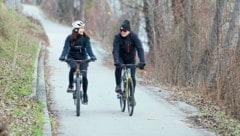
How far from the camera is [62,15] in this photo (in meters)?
74.0

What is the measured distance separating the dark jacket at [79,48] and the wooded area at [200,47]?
3.58 meters

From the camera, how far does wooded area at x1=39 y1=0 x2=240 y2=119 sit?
1497 cm

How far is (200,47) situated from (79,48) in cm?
882

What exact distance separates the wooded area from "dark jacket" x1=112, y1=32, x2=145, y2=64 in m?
2.54

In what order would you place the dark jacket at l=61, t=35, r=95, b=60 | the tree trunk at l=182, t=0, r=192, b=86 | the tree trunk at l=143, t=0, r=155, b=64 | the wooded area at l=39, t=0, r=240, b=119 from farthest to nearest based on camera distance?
the tree trunk at l=143, t=0, r=155, b=64 → the tree trunk at l=182, t=0, r=192, b=86 → the wooded area at l=39, t=0, r=240, b=119 → the dark jacket at l=61, t=35, r=95, b=60

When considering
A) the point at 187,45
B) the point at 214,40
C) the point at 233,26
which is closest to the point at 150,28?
the point at 187,45

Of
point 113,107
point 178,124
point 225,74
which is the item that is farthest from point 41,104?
point 225,74

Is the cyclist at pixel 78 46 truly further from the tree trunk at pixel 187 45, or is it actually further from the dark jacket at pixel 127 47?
the tree trunk at pixel 187 45

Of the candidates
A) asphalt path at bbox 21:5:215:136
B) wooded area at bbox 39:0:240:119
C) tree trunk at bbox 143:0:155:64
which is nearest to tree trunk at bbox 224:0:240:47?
wooded area at bbox 39:0:240:119

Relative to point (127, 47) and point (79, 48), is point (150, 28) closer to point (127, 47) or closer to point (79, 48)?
point (127, 47)

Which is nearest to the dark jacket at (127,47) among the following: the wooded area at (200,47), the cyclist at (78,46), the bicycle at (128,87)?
the bicycle at (128,87)

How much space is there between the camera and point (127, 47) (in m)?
13.1

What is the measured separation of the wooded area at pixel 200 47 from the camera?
589 inches

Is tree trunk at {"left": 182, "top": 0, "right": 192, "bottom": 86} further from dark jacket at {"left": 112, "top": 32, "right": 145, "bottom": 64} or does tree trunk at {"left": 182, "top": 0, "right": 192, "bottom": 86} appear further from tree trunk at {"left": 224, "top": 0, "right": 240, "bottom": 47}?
dark jacket at {"left": 112, "top": 32, "right": 145, "bottom": 64}
